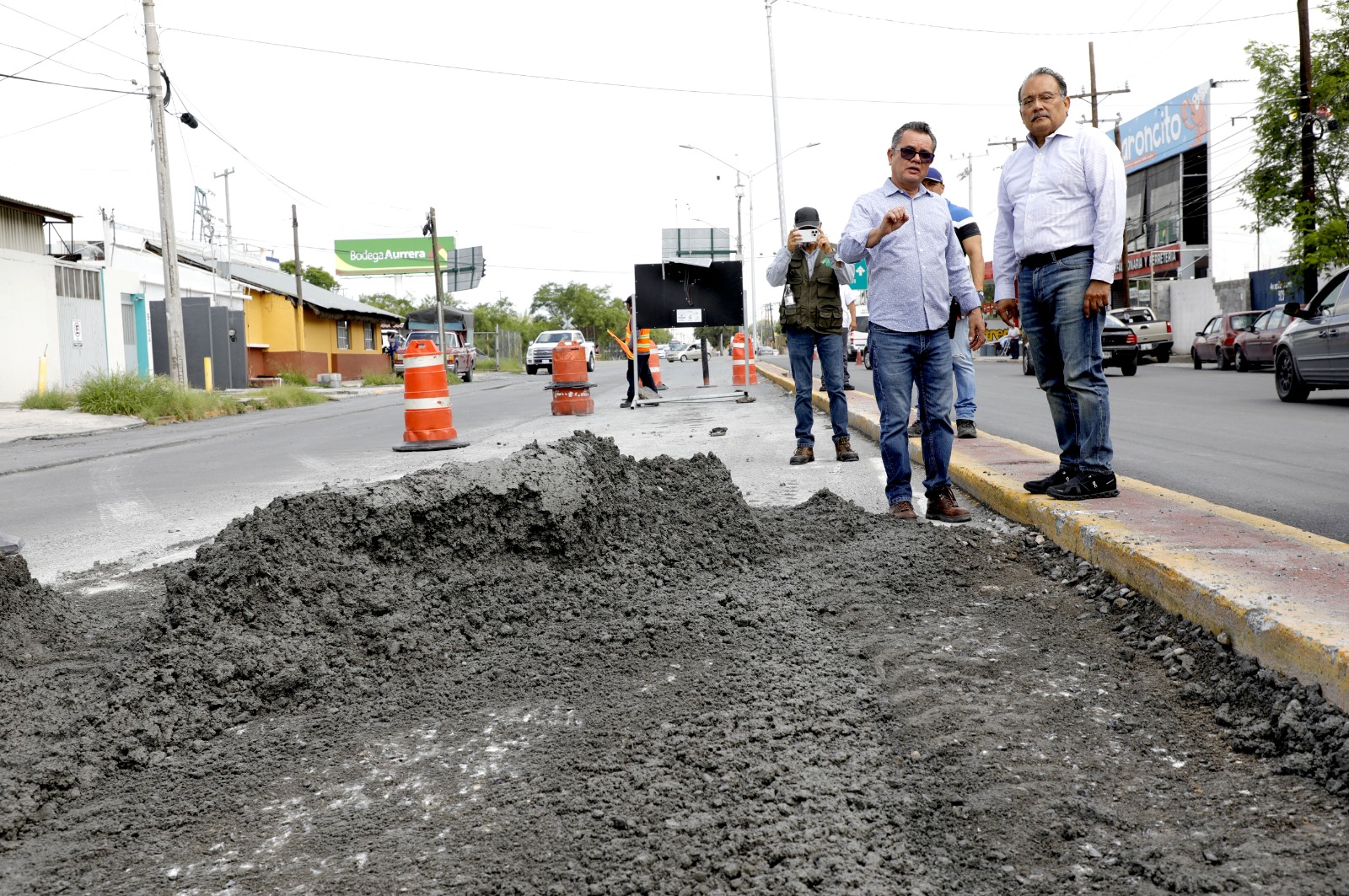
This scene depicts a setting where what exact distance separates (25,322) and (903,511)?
924 inches

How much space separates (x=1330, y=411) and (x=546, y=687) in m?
11.6

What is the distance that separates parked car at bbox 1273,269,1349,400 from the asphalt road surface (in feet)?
0.92

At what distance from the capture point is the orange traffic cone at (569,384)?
1452 centimetres

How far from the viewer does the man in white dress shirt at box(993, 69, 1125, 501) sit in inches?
181

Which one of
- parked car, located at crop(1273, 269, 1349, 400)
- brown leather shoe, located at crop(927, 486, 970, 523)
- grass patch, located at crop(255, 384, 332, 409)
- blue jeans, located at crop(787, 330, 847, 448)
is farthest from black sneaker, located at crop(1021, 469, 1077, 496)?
grass patch, located at crop(255, 384, 332, 409)

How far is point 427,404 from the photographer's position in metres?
10.7

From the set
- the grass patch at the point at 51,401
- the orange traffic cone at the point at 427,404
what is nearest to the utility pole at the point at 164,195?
the grass patch at the point at 51,401

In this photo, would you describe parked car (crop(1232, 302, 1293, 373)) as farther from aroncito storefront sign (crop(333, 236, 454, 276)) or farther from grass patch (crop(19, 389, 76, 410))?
aroncito storefront sign (crop(333, 236, 454, 276))

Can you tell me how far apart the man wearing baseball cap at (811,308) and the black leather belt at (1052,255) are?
252cm

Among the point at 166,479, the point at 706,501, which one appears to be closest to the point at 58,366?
the point at 166,479

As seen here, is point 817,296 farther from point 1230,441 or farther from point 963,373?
point 1230,441

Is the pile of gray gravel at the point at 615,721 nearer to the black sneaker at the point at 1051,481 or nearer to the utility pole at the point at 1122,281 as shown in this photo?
the black sneaker at the point at 1051,481

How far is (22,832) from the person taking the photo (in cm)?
227

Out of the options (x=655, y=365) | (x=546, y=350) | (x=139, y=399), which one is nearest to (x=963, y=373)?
(x=655, y=365)
